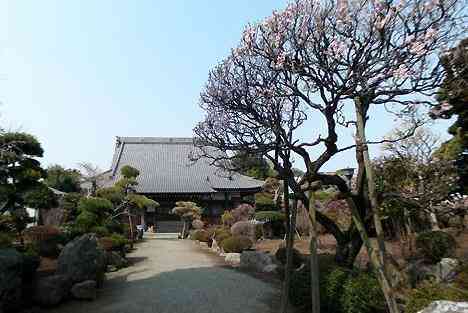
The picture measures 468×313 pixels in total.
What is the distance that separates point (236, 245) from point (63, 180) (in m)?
26.2

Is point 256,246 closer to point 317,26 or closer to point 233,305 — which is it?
point 233,305

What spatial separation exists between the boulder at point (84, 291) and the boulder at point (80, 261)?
0.76 ft

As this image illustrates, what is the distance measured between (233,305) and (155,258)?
7174mm

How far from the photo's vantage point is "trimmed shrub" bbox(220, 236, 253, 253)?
13.9 m

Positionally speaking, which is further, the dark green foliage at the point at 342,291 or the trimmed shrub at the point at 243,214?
the trimmed shrub at the point at 243,214

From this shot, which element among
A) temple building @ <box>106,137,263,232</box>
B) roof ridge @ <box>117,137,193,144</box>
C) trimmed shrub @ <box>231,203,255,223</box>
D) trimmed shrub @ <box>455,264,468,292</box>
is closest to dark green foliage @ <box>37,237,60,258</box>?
trimmed shrub @ <box>231,203,255,223</box>

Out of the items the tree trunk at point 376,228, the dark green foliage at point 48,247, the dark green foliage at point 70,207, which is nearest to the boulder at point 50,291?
the dark green foliage at point 48,247

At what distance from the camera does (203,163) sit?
107 ft

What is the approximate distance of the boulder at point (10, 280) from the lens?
665 cm

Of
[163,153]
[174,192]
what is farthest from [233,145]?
[163,153]

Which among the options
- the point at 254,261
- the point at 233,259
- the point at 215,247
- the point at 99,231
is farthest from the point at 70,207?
the point at 254,261

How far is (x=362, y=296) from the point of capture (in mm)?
6074

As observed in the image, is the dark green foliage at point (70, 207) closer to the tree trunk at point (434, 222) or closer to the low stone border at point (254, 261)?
the low stone border at point (254, 261)

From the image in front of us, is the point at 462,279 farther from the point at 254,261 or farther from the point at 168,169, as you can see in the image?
the point at 168,169
